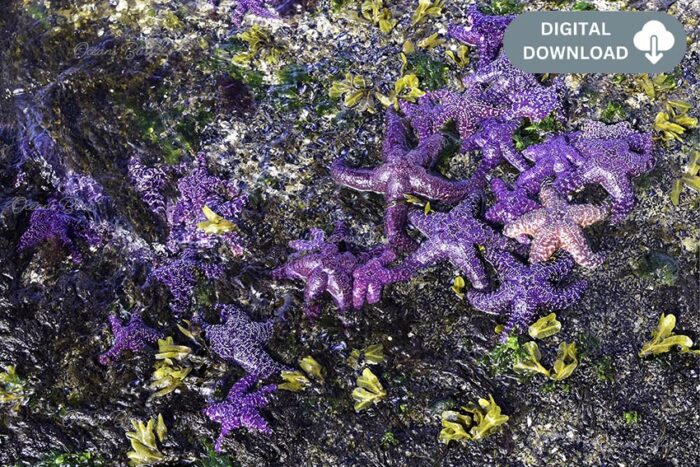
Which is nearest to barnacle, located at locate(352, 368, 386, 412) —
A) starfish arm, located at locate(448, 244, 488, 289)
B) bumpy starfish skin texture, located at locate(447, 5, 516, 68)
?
starfish arm, located at locate(448, 244, 488, 289)

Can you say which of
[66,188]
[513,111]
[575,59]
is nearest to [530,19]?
[575,59]

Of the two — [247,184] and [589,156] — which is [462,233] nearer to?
[589,156]

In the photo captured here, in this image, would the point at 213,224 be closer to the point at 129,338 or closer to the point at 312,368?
the point at 129,338

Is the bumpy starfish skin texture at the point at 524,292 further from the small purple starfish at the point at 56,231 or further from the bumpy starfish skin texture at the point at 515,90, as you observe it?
the small purple starfish at the point at 56,231

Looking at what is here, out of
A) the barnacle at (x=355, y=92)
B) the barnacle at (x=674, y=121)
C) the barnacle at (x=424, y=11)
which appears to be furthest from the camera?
the barnacle at (x=424, y=11)

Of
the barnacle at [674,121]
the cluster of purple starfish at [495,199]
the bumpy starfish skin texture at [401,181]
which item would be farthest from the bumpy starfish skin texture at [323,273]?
the barnacle at [674,121]
